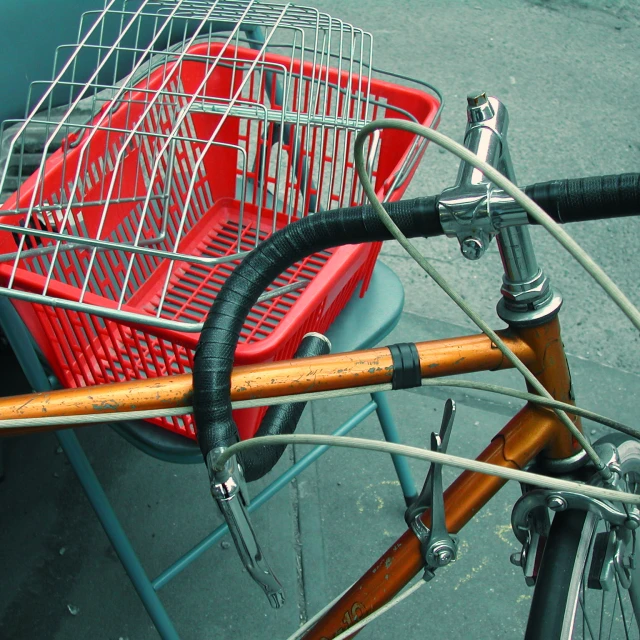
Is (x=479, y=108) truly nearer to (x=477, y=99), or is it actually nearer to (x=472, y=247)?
(x=477, y=99)

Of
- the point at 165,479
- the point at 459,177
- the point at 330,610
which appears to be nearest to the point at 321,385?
the point at 459,177

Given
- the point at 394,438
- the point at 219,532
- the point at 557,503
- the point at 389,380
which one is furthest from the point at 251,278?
the point at 394,438

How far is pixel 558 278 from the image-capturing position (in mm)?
2309

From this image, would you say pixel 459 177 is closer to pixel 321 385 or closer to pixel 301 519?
pixel 321 385

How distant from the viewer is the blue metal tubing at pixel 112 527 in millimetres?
1160

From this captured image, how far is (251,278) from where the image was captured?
2.18ft

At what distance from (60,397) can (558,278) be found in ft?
6.23

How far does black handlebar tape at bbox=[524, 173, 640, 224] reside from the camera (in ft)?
1.86

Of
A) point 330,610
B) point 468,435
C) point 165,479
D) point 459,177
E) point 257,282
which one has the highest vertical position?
point 459,177

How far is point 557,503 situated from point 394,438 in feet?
2.58

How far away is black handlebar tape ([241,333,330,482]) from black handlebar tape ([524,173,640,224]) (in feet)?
0.96

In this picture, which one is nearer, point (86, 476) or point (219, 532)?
point (86, 476)

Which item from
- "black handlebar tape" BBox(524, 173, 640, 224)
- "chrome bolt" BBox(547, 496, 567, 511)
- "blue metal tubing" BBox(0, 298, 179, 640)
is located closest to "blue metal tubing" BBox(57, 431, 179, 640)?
"blue metal tubing" BBox(0, 298, 179, 640)

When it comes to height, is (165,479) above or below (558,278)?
below
